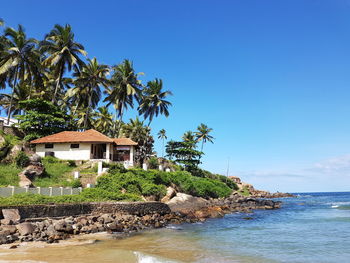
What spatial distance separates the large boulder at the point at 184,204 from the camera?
30.1m

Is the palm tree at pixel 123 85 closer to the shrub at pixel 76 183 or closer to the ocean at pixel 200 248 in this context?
the shrub at pixel 76 183

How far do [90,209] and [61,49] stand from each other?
1029 inches

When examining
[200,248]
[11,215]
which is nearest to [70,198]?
[11,215]

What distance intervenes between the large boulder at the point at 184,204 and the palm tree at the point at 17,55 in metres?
23.1

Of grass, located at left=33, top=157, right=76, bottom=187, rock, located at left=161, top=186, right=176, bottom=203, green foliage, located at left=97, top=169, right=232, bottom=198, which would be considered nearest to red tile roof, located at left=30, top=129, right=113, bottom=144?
grass, located at left=33, top=157, right=76, bottom=187

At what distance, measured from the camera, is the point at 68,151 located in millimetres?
33812

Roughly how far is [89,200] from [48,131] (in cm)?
1710

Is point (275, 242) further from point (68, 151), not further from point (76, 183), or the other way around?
point (68, 151)

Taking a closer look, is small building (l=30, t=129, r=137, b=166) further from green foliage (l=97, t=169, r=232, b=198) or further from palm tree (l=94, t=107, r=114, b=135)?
palm tree (l=94, t=107, r=114, b=135)

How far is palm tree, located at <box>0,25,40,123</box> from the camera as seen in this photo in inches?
1405

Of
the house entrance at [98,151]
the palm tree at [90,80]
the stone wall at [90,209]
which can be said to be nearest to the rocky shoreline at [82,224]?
the stone wall at [90,209]

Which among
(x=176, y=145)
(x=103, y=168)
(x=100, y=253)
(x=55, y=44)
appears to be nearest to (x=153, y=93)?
(x=176, y=145)

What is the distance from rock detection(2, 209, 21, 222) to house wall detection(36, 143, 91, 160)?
54.2ft

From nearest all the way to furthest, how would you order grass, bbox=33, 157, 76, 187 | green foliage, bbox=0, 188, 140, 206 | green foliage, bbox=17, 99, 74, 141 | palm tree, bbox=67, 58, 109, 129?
green foliage, bbox=0, 188, 140, 206
grass, bbox=33, 157, 76, 187
green foliage, bbox=17, 99, 74, 141
palm tree, bbox=67, 58, 109, 129
